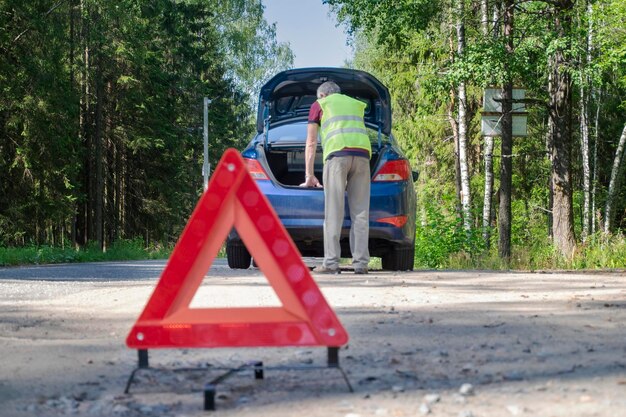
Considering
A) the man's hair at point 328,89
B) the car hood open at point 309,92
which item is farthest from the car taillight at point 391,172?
the man's hair at point 328,89

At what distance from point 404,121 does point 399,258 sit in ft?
96.2

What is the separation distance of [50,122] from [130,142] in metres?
10.4

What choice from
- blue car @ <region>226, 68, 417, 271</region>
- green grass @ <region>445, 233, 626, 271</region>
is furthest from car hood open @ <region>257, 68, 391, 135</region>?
green grass @ <region>445, 233, 626, 271</region>

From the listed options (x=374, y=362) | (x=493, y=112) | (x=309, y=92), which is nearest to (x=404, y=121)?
(x=493, y=112)

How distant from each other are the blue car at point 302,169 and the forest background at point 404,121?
493cm

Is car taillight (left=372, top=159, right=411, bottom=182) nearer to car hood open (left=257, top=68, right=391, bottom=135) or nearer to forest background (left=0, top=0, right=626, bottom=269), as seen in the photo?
car hood open (left=257, top=68, right=391, bottom=135)

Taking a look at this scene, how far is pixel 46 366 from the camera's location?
16.6 ft

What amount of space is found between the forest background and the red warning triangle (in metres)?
12.5

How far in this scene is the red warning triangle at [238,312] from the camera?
14.6ft

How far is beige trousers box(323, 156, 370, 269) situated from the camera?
35.8ft

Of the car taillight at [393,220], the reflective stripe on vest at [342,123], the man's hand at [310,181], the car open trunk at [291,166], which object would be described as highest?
the reflective stripe on vest at [342,123]

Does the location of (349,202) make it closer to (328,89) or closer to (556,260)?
(328,89)

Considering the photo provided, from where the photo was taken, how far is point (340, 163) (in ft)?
35.8

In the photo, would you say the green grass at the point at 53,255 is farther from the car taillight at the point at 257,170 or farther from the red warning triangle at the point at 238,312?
the red warning triangle at the point at 238,312
